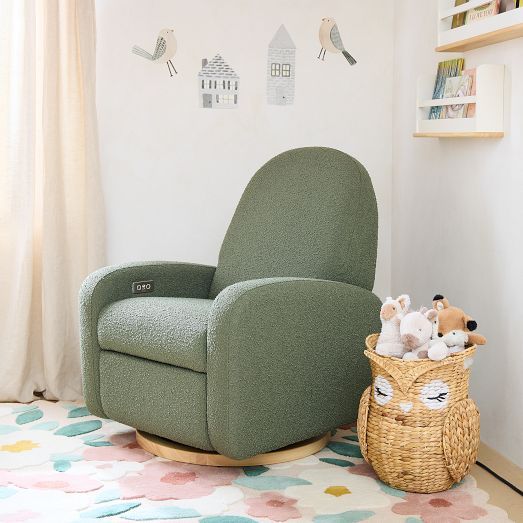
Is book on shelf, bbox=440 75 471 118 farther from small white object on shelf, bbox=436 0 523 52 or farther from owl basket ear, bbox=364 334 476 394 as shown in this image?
owl basket ear, bbox=364 334 476 394

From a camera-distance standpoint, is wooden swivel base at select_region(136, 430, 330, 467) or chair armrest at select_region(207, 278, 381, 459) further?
wooden swivel base at select_region(136, 430, 330, 467)

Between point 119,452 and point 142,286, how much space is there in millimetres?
552

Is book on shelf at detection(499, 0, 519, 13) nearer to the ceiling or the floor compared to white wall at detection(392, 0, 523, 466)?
nearer to the ceiling

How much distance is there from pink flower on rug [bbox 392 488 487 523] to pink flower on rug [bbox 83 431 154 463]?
0.82m

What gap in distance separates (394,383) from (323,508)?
0.39 meters

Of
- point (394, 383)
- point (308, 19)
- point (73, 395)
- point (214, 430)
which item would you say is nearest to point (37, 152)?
point (73, 395)

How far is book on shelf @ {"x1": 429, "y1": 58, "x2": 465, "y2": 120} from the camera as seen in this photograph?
2.98m

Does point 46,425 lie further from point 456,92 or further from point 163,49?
point 456,92

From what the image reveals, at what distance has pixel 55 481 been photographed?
8.32 ft

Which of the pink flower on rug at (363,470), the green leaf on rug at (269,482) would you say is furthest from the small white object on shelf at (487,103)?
the green leaf on rug at (269,482)

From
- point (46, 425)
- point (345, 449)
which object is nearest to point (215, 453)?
point (345, 449)

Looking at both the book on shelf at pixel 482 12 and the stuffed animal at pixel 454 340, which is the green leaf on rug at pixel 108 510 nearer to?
the stuffed animal at pixel 454 340

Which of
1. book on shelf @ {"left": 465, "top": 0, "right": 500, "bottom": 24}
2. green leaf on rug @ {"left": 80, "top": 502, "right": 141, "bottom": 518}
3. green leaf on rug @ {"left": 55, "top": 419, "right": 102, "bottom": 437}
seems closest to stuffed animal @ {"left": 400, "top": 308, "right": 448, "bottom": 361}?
green leaf on rug @ {"left": 80, "top": 502, "right": 141, "bottom": 518}

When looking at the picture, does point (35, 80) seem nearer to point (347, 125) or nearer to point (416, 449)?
point (347, 125)
